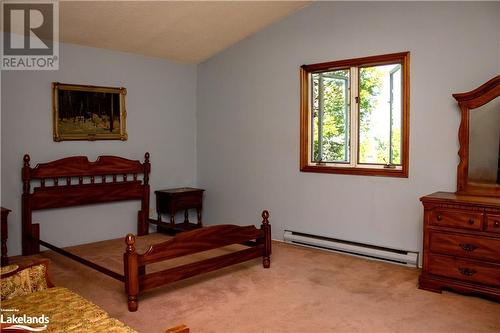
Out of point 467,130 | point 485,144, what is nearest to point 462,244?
point 485,144

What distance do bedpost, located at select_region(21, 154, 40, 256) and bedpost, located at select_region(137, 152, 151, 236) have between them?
1307 millimetres

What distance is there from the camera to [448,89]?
406 cm

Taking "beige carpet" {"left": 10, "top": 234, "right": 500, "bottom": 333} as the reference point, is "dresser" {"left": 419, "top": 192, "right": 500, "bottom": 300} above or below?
above

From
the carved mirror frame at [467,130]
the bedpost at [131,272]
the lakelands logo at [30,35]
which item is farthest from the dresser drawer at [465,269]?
the lakelands logo at [30,35]

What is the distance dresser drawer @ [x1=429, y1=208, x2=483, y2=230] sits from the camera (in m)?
3.38

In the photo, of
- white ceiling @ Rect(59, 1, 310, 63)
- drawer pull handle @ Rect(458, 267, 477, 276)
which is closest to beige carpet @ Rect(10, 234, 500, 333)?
drawer pull handle @ Rect(458, 267, 477, 276)

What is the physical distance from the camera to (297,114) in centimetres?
516

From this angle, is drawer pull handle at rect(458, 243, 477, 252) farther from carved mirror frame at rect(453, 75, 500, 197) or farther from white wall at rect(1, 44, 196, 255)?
white wall at rect(1, 44, 196, 255)

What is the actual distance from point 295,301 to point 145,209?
9.51ft

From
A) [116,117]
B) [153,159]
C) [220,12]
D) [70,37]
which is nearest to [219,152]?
[153,159]

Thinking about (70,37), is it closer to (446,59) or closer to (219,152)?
(219,152)

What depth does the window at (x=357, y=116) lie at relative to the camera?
445cm

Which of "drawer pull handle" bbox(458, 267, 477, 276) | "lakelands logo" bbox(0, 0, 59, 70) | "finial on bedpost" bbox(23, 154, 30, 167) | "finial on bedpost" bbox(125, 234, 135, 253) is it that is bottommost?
"drawer pull handle" bbox(458, 267, 477, 276)

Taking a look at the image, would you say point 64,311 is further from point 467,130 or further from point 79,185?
point 467,130
